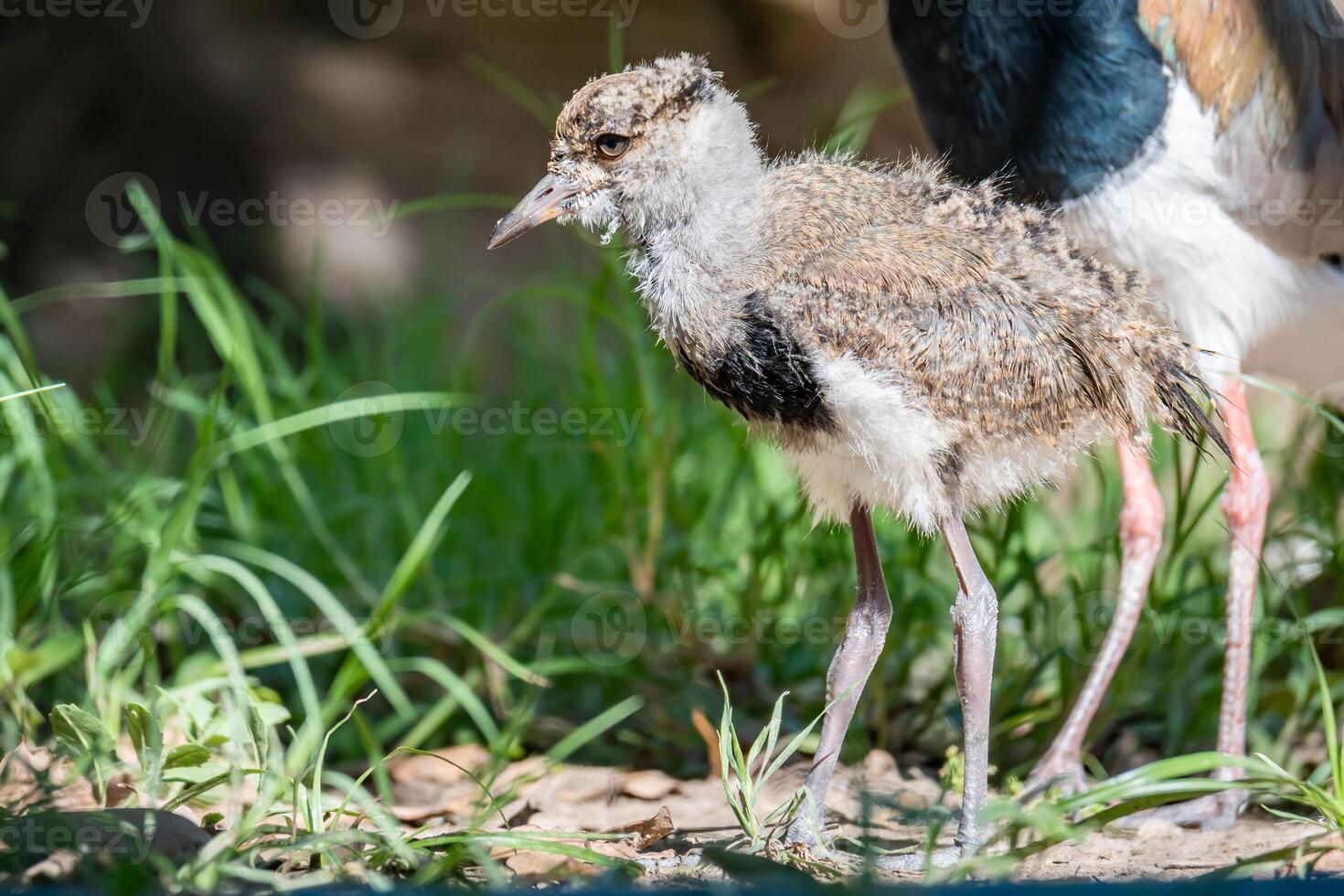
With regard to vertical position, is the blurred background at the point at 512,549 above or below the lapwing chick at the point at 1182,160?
below

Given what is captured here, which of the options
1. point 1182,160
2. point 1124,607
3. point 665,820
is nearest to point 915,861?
point 665,820

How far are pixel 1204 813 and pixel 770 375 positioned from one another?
1.35m

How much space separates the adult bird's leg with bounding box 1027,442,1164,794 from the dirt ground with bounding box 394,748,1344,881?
23 cm

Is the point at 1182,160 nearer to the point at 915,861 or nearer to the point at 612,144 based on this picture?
the point at 612,144

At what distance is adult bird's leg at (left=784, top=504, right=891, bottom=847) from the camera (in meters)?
2.34

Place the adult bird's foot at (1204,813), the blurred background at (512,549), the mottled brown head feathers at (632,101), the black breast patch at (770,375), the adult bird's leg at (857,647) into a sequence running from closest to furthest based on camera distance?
the black breast patch at (770,375)
the mottled brown head feathers at (632,101)
the adult bird's leg at (857,647)
the adult bird's foot at (1204,813)
the blurred background at (512,549)

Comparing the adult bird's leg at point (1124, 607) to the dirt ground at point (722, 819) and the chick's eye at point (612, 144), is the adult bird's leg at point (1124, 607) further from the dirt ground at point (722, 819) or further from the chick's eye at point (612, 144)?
the chick's eye at point (612, 144)

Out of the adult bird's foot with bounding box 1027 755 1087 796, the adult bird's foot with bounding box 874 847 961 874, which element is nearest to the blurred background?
the adult bird's foot with bounding box 1027 755 1087 796

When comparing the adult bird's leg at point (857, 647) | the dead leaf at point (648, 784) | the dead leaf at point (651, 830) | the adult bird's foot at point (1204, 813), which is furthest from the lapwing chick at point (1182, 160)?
the dead leaf at point (651, 830)

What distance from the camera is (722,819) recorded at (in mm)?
2574

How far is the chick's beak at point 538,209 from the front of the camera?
90.7 inches

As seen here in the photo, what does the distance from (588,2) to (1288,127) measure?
369cm

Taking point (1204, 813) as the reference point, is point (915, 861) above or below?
above

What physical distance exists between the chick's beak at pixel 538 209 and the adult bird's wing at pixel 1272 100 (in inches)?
51.2
